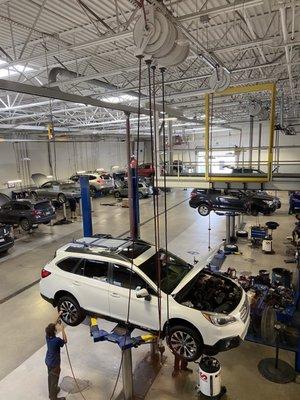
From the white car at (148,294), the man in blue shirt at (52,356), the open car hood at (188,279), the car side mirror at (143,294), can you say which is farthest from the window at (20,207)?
the open car hood at (188,279)

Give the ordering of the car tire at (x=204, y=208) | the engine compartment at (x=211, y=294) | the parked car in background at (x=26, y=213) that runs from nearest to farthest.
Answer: the engine compartment at (x=211, y=294) → the parked car in background at (x=26, y=213) → the car tire at (x=204, y=208)

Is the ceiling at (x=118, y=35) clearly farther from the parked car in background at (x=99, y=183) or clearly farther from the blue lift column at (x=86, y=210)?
the parked car in background at (x=99, y=183)

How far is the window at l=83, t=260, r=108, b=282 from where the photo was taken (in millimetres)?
5375

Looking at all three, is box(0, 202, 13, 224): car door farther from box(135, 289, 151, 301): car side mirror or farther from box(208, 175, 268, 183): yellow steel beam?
box(135, 289, 151, 301): car side mirror

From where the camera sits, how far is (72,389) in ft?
15.2

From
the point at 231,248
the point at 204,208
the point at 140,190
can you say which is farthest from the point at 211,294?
the point at 140,190

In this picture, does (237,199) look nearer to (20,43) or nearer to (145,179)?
(20,43)

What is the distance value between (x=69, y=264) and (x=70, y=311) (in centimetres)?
87

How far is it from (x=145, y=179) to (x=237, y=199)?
1101 centimetres

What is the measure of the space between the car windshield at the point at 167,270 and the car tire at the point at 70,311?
153cm

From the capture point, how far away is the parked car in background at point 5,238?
10.5 metres

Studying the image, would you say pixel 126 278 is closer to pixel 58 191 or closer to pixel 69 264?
pixel 69 264

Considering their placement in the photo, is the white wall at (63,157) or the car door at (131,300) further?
the white wall at (63,157)

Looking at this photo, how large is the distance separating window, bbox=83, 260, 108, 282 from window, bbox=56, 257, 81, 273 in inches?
8.3
